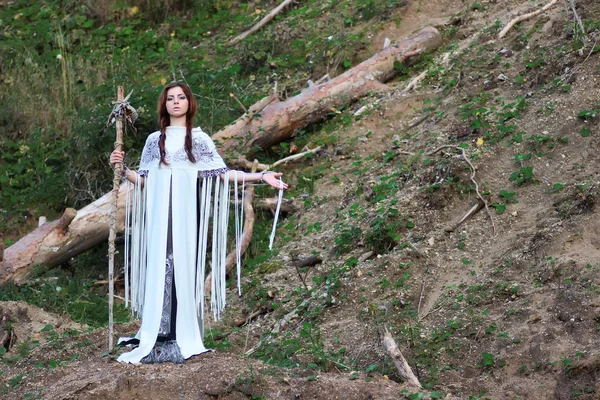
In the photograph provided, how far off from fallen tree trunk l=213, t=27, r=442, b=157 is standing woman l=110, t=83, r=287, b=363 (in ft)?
13.3

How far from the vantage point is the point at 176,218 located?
7422mm

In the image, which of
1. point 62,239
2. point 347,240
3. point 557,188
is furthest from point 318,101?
point 557,188

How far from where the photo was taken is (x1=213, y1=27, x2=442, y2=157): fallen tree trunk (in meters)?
11.8

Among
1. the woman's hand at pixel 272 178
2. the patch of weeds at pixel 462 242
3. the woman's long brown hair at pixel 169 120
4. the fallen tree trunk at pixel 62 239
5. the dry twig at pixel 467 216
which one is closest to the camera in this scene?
the woman's hand at pixel 272 178

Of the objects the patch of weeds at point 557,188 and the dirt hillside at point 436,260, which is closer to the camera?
the dirt hillside at point 436,260

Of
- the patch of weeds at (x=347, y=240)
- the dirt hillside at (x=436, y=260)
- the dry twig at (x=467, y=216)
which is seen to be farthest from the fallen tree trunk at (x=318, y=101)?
the dry twig at (x=467, y=216)

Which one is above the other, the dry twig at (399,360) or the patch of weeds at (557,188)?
the patch of weeds at (557,188)

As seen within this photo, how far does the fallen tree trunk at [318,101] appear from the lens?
11750mm

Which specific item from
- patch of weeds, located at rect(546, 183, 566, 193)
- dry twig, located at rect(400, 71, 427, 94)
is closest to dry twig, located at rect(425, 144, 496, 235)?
patch of weeds, located at rect(546, 183, 566, 193)

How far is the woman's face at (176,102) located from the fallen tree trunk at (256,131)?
3732 millimetres

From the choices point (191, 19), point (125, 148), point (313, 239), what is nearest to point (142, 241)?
point (313, 239)

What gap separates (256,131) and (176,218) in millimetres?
4444

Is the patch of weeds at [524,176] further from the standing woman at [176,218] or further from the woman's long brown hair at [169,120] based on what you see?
the woman's long brown hair at [169,120]

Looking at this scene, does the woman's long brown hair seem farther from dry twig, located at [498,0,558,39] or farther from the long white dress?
dry twig, located at [498,0,558,39]
